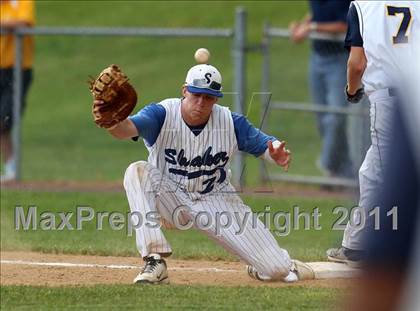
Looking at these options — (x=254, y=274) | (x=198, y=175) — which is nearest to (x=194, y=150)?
(x=198, y=175)

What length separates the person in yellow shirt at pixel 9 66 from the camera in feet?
39.7

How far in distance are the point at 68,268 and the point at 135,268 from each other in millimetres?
445

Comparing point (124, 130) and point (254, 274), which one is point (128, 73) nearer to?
point (254, 274)

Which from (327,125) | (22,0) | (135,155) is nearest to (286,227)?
(327,125)

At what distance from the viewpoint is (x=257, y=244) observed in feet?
23.6

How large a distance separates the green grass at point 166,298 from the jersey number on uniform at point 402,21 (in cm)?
157

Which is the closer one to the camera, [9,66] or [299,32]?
[299,32]

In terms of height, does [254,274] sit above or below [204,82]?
below

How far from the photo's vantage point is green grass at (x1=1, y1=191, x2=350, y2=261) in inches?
337

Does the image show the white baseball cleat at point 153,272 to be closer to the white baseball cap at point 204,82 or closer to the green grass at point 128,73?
the white baseball cap at point 204,82

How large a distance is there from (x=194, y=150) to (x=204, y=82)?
1.43 feet

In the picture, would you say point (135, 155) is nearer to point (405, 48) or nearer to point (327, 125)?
point (327, 125)

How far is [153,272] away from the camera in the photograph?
6957mm

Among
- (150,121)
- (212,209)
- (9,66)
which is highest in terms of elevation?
(150,121)
